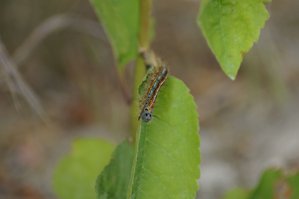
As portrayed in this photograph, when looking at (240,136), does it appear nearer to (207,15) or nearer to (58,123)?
(58,123)

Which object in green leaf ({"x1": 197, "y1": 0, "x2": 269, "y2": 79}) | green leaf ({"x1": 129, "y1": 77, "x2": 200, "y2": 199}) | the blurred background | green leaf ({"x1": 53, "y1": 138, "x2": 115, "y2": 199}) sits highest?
the blurred background

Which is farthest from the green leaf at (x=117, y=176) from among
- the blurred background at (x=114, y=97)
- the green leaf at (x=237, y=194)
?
the blurred background at (x=114, y=97)

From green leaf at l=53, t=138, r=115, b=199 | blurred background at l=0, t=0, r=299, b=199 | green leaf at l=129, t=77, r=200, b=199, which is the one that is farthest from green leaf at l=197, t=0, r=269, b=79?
blurred background at l=0, t=0, r=299, b=199

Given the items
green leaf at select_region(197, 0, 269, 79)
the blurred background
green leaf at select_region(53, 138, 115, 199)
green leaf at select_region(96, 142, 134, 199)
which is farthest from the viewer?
the blurred background

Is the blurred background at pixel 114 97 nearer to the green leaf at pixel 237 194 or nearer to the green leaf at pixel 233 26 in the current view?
the green leaf at pixel 237 194

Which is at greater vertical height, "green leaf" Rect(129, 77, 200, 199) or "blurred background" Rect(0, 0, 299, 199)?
"blurred background" Rect(0, 0, 299, 199)

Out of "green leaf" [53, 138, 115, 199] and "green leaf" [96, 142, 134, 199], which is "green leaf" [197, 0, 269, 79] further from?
"green leaf" [53, 138, 115, 199]

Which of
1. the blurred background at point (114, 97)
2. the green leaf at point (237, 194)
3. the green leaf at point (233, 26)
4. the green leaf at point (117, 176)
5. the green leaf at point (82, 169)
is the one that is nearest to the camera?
the green leaf at point (233, 26)
